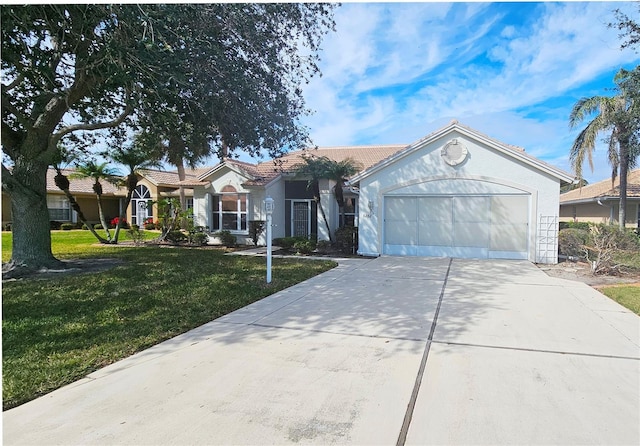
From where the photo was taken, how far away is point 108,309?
261 inches

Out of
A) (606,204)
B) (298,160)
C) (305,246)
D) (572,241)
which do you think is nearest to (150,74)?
(305,246)

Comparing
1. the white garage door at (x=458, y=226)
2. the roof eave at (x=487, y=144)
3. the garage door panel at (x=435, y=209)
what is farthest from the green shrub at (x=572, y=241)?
the garage door panel at (x=435, y=209)

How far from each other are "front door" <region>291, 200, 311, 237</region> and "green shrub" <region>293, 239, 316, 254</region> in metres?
2.06

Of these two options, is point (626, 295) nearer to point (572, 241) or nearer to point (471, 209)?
point (572, 241)

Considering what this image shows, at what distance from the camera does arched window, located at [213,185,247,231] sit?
17.9 meters

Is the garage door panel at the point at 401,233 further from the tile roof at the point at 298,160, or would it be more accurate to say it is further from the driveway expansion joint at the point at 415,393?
the driveway expansion joint at the point at 415,393

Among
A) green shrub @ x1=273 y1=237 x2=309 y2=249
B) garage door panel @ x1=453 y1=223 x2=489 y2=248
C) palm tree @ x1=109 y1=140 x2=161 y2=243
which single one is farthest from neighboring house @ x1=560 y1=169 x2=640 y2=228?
Answer: palm tree @ x1=109 y1=140 x2=161 y2=243

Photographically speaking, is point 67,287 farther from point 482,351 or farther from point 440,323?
point 482,351

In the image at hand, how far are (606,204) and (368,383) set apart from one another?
23.1 metres

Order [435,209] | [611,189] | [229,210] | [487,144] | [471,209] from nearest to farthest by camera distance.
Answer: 1. [487,144]
2. [471,209]
3. [435,209]
4. [229,210]
5. [611,189]

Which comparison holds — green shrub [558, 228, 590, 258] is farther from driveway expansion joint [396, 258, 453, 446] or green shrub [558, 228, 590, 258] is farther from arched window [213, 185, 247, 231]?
arched window [213, 185, 247, 231]

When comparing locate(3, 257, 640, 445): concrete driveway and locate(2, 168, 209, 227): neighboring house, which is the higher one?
locate(2, 168, 209, 227): neighboring house

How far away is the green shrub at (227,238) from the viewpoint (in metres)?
17.7

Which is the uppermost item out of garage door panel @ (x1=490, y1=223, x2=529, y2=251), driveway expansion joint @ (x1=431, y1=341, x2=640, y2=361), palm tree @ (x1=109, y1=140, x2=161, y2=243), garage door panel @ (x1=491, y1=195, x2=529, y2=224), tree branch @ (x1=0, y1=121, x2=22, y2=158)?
palm tree @ (x1=109, y1=140, x2=161, y2=243)
